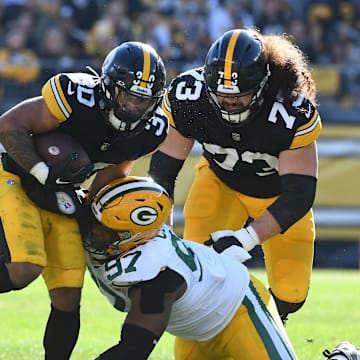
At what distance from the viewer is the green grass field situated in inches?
202

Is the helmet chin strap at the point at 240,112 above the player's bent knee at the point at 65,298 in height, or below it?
Result: above

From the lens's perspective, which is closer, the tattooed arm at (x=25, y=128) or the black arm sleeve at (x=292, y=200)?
the tattooed arm at (x=25, y=128)

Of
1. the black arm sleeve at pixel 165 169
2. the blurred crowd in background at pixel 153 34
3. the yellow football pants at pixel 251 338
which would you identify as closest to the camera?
the yellow football pants at pixel 251 338

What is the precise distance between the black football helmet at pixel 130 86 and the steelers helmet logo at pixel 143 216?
58 centimetres

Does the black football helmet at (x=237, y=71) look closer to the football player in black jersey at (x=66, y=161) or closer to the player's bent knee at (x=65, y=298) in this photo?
the football player in black jersey at (x=66, y=161)

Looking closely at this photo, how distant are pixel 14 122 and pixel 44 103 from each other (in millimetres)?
155

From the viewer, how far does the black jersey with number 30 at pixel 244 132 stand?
4.51 meters

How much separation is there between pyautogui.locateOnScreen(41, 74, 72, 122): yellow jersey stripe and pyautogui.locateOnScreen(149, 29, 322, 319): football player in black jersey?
70 cm

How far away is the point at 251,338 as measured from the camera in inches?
145

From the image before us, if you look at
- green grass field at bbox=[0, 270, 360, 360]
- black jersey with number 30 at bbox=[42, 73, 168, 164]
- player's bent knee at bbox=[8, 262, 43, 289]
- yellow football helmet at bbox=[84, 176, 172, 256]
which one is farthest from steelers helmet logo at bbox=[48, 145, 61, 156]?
green grass field at bbox=[0, 270, 360, 360]

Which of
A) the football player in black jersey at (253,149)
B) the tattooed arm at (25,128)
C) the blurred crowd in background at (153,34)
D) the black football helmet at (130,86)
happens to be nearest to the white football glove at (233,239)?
the football player in black jersey at (253,149)

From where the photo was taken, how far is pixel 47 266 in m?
3.96

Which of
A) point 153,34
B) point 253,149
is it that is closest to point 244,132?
point 253,149

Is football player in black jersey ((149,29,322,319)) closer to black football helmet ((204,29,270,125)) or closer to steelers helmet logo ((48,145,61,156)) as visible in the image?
black football helmet ((204,29,270,125))
